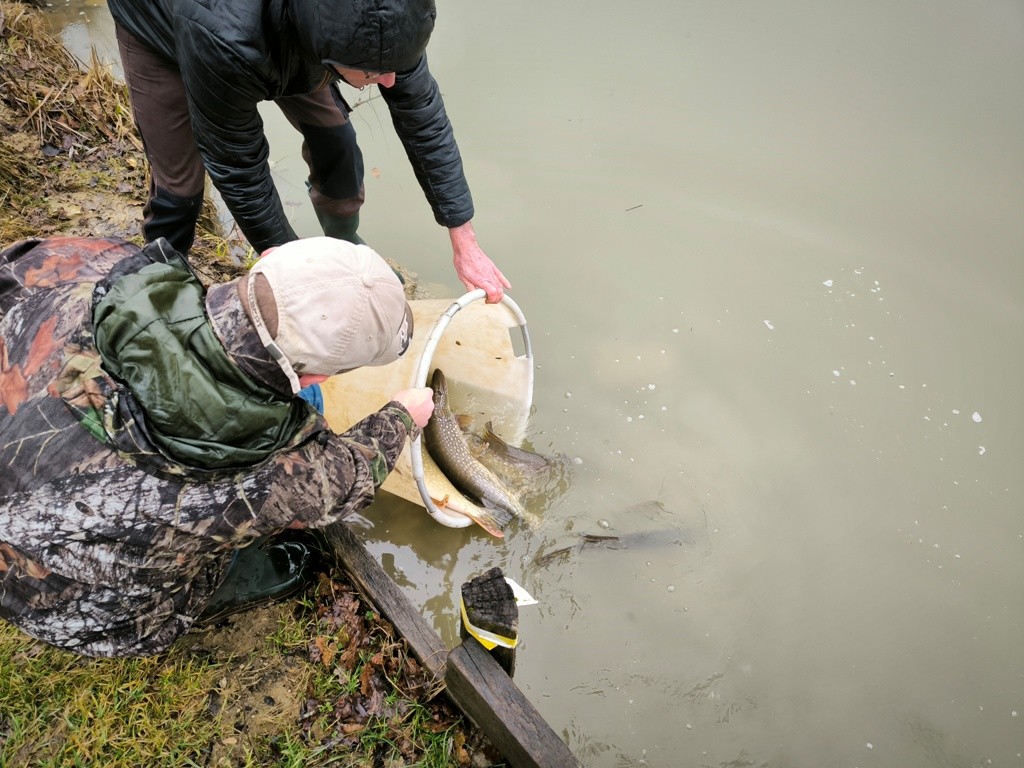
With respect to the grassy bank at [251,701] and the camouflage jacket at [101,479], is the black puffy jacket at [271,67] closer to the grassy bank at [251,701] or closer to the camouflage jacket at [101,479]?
the camouflage jacket at [101,479]

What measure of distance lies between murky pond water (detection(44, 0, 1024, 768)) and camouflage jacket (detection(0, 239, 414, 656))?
1.45 metres

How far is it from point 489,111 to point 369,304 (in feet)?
13.5

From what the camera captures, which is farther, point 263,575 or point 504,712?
point 263,575

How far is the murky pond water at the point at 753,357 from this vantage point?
3109mm

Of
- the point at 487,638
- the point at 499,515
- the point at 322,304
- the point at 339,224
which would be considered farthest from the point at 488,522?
the point at 339,224

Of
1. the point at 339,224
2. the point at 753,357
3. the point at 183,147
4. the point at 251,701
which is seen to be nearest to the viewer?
the point at 251,701

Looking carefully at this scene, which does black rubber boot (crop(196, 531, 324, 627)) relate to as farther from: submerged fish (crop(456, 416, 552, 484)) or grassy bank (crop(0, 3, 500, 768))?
submerged fish (crop(456, 416, 552, 484))

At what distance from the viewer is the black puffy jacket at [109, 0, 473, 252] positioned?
1.87 m

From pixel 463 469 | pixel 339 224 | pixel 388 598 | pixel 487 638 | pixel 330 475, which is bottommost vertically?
pixel 463 469

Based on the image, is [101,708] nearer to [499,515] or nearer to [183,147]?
[499,515]

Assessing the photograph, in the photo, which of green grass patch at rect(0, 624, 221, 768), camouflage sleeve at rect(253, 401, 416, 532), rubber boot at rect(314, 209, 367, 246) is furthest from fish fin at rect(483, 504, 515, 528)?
rubber boot at rect(314, 209, 367, 246)

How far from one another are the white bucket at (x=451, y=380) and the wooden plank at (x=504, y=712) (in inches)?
28.8

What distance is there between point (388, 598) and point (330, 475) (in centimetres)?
81

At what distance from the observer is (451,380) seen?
3.61 metres
